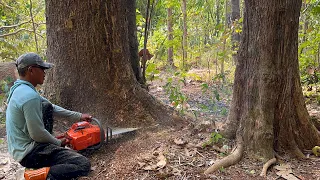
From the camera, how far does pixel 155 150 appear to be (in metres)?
3.18

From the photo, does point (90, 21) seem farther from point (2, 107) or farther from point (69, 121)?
point (2, 107)

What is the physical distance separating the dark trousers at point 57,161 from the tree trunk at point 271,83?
1.81 meters

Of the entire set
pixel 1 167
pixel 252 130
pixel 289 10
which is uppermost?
pixel 289 10

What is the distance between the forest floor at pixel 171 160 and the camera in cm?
275

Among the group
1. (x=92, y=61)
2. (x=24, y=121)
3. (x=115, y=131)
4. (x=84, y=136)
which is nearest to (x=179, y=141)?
(x=115, y=131)

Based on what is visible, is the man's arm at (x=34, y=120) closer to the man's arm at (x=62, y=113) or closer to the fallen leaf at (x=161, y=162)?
the man's arm at (x=62, y=113)

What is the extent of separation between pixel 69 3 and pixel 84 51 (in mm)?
661

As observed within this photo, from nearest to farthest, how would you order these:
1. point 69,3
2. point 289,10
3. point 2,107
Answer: point 289,10, point 69,3, point 2,107

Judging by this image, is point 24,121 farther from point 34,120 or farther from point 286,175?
point 286,175

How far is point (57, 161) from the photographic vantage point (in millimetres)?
3014

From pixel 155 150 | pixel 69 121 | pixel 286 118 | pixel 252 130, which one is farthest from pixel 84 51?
pixel 286 118

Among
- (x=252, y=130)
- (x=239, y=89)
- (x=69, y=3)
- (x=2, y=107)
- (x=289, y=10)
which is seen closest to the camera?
(x=289, y=10)

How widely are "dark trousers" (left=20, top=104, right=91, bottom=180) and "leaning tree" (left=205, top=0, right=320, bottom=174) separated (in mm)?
1351

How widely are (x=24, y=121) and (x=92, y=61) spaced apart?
4.32 feet
